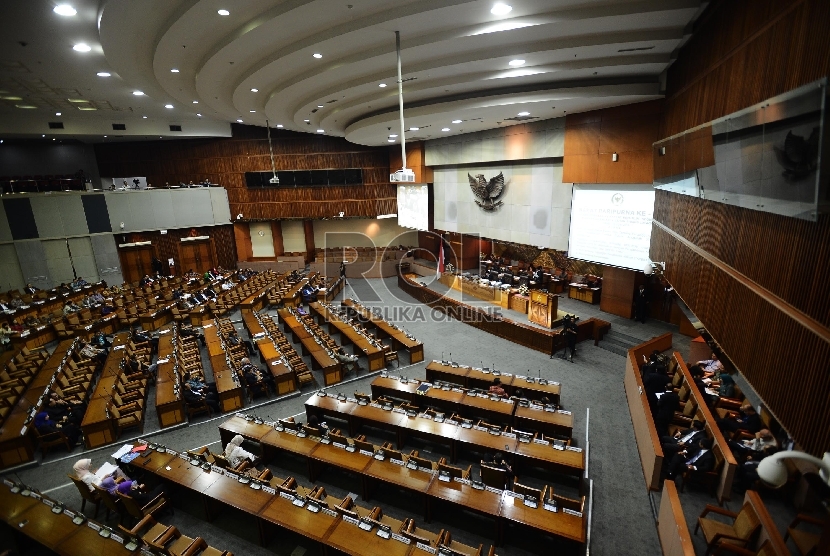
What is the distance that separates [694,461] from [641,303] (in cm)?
664

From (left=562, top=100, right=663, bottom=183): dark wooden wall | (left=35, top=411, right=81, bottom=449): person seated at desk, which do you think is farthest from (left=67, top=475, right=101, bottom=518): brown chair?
(left=562, top=100, right=663, bottom=183): dark wooden wall

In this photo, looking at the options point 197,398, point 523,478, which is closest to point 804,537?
point 523,478

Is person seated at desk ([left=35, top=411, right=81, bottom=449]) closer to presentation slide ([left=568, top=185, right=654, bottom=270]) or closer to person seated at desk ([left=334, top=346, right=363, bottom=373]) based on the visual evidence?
person seated at desk ([left=334, top=346, right=363, bottom=373])

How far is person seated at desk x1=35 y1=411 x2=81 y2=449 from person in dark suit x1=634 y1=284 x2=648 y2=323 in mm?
14167

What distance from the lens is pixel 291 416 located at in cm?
829

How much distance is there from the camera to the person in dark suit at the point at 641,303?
37.0 feet

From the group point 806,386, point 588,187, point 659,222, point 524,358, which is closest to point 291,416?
point 524,358

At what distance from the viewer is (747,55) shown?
13.7ft

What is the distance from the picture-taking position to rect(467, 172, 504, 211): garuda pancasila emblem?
1492 cm

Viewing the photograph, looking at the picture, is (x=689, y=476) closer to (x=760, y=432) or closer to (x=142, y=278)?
(x=760, y=432)

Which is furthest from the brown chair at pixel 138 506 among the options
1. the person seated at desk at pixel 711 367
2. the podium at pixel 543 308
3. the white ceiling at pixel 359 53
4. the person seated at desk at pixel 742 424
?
the person seated at desk at pixel 711 367

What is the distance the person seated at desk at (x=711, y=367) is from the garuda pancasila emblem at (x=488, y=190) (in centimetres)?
870

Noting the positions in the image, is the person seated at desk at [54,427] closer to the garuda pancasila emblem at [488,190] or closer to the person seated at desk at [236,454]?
the person seated at desk at [236,454]

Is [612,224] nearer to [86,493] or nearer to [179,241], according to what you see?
[86,493]
